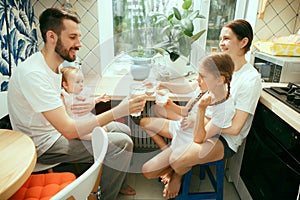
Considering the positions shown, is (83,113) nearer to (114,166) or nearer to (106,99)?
(106,99)

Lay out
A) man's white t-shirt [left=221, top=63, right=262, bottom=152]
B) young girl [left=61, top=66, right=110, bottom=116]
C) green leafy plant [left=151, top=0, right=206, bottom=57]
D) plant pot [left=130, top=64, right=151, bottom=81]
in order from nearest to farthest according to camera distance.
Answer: man's white t-shirt [left=221, top=63, right=262, bottom=152]
plant pot [left=130, top=64, right=151, bottom=81]
young girl [left=61, top=66, right=110, bottom=116]
green leafy plant [left=151, top=0, right=206, bottom=57]

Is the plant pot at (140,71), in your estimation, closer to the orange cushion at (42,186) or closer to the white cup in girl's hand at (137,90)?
the white cup in girl's hand at (137,90)

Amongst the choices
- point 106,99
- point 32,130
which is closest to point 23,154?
point 32,130

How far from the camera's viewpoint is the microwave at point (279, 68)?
5.13 ft

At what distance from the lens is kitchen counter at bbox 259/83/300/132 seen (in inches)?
42.4

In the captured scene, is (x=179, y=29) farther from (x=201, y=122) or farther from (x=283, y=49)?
(x=201, y=122)

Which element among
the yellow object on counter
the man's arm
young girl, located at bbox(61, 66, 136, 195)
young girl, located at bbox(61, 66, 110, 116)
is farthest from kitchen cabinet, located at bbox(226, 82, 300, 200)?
young girl, located at bbox(61, 66, 110, 116)

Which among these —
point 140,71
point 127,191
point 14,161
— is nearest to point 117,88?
point 140,71

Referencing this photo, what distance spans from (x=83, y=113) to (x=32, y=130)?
292mm

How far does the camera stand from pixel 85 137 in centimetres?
137

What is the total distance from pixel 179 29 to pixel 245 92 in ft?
2.47

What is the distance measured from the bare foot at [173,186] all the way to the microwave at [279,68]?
97 centimetres

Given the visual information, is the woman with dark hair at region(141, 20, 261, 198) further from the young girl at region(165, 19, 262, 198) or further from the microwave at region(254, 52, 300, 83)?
the microwave at region(254, 52, 300, 83)

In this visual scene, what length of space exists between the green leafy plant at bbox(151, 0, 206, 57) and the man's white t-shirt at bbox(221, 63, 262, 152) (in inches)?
20.5
